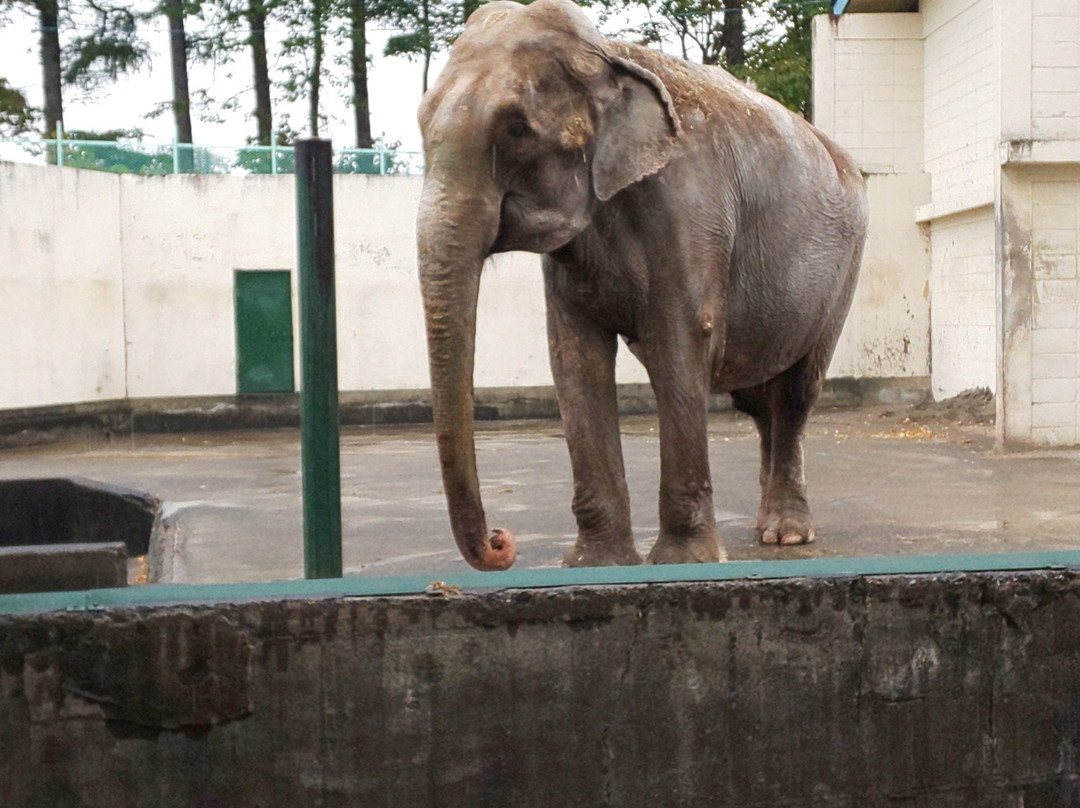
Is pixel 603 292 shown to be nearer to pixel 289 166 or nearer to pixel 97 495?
pixel 97 495

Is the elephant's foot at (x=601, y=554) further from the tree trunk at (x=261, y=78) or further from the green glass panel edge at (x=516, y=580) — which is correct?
the tree trunk at (x=261, y=78)

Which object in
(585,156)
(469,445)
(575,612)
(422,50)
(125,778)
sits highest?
(422,50)

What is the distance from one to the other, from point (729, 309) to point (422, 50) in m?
17.8

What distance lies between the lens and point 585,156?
4715mm

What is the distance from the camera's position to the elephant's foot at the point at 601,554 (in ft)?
17.2

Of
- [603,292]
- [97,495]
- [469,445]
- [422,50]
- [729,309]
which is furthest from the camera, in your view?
[422,50]

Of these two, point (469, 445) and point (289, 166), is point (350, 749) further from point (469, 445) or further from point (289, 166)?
point (289, 166)

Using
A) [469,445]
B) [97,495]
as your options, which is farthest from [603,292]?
[97,495]

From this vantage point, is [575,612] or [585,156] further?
[585,156]

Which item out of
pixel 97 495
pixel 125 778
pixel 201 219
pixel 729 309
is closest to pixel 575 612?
pixel 125 778

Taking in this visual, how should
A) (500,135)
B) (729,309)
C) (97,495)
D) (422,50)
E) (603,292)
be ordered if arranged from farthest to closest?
(422,50), (97,495), (729,309), (603,292), (500,135)

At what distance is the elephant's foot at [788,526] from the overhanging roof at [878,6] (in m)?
10.9

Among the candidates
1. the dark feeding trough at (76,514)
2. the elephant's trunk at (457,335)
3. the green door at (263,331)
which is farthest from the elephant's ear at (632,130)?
the green door at (263,331)

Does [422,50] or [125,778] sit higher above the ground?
[422,50]
